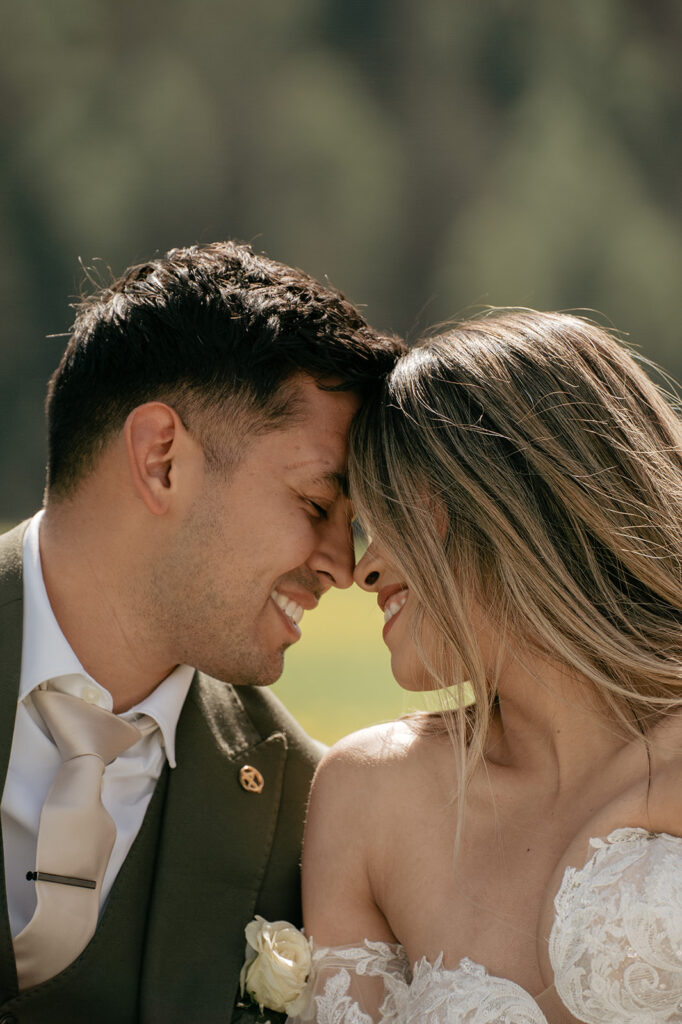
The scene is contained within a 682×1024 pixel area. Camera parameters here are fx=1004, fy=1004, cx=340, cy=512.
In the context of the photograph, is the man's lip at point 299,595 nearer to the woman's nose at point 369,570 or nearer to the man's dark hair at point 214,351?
the woman's nose at point 369,570

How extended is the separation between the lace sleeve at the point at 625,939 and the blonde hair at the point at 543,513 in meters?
0.31

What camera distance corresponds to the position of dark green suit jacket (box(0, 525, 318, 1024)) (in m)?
1.94

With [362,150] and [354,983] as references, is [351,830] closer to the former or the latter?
[354,983]

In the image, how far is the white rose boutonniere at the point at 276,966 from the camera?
197cm

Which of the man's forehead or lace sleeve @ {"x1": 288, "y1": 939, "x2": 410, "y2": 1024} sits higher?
the man's forehead

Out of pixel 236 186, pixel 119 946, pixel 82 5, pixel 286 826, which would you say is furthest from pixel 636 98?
pixel 119 946

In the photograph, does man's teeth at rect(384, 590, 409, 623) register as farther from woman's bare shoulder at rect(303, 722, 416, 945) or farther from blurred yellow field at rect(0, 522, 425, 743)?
blurred yellow field at rect(0, 522, 425, 743)

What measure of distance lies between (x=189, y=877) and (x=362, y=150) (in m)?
5.98

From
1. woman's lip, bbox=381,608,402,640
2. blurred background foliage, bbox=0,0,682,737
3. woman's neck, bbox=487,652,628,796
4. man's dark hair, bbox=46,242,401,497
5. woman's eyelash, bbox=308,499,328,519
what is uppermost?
blurred background foliage, bbox=0,0,682,737

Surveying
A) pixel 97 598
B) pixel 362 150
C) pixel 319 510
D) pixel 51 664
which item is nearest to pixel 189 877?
pixel 51 664

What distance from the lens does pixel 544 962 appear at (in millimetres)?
1761

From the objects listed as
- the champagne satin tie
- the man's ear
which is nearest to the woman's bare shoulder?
the champagne satin tie

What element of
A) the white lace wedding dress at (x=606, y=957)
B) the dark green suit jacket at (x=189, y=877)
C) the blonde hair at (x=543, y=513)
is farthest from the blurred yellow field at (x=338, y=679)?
the white lace wedding dress at (x=606, y=957)

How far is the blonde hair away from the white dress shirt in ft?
2.10
